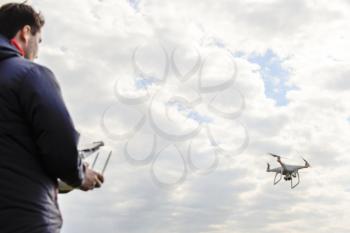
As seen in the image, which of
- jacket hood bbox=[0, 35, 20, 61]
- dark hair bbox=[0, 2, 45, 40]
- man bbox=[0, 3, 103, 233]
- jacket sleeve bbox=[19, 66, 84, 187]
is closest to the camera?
man bbox=[0, 3, 103, 233]

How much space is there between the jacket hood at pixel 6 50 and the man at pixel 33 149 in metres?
0.11

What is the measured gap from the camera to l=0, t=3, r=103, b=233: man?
5.04 metres

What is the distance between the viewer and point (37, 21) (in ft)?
20.1

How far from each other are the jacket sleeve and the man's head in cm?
77

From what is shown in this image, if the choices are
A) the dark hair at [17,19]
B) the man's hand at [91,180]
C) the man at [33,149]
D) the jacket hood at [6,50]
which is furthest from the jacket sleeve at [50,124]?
the dark hair at [17,19]

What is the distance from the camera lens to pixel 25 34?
602 centimetres

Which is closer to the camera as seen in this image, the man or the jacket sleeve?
the man

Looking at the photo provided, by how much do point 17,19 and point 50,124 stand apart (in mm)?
1524

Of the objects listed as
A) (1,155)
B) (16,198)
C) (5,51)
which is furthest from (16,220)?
(5,51)

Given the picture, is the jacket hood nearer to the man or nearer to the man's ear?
the man

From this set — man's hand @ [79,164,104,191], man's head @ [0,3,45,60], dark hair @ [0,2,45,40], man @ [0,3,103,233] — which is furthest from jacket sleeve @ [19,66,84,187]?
dark hair @ [0,2,45,40]

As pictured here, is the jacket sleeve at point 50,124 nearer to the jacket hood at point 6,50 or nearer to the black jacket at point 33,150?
the black jacket at point 33,150

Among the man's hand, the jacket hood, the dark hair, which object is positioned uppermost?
the dark hair

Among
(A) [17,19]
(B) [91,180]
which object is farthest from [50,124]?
(A) [17,19]
